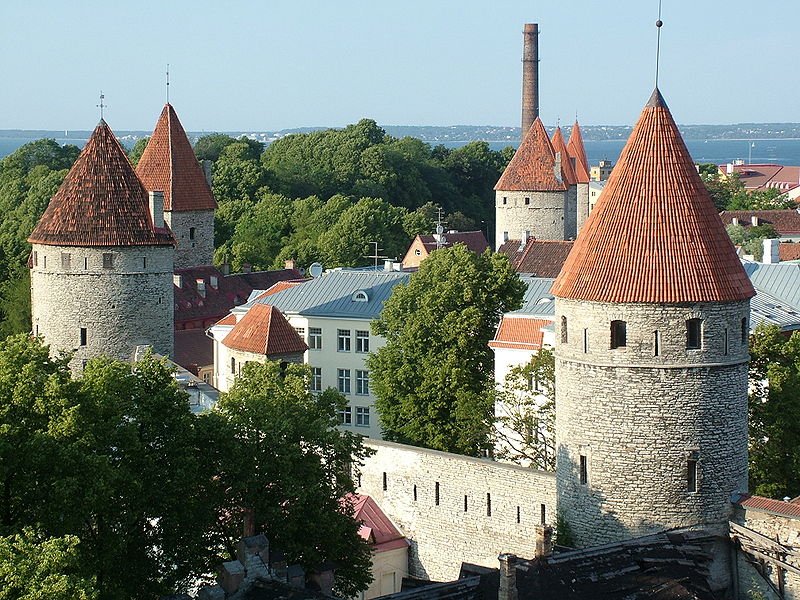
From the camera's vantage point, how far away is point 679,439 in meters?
33.5

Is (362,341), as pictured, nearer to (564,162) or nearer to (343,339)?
(343,339)

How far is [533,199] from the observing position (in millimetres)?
89062

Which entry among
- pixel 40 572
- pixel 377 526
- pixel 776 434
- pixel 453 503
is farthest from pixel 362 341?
pixel 40 572

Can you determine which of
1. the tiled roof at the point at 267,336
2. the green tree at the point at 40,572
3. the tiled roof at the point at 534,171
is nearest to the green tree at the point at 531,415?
the tiled roof at the point at 267,336

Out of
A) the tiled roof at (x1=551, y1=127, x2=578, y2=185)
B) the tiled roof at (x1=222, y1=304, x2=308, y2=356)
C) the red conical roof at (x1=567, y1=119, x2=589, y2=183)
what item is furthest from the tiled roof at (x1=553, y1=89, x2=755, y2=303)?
the red conical roof at (x1=567, y1=119, x2=589, y2=183)

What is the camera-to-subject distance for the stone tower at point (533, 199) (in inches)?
3501

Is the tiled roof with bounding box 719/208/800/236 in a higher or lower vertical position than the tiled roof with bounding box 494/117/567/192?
lower

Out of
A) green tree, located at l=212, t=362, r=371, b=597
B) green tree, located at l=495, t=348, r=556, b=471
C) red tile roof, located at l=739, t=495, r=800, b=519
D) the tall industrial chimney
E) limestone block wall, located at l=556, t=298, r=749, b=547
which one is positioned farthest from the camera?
the tall industrial chimney

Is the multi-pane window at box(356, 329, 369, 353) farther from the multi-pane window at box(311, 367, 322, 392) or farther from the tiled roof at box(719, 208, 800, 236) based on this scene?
the tiled roof at box(719, 208, 800, 236)

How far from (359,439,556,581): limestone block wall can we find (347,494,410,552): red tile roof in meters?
0.16

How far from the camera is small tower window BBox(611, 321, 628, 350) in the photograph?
33.7 metres

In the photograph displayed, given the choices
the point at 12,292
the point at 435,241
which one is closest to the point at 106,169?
the point at 12,292

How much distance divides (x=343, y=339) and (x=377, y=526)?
16.8 m

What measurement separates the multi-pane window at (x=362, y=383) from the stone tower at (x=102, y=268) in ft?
20.8
